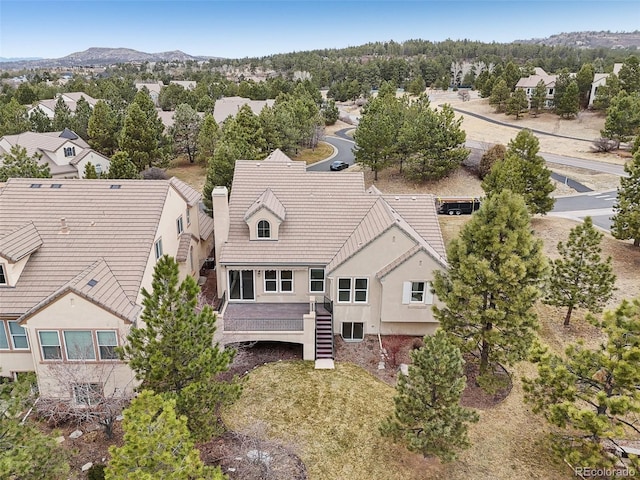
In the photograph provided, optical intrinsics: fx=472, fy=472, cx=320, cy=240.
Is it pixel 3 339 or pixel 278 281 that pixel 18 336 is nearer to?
pixel 3 339

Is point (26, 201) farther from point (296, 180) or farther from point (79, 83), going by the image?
point (79, 83)

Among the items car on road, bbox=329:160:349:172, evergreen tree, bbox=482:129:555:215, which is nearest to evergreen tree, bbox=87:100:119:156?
car on road, bbox=329:160:349:172

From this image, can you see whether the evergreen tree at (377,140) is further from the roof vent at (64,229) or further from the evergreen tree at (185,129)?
the roof vent at (64,229)

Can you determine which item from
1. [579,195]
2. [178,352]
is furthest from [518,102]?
[178,352]

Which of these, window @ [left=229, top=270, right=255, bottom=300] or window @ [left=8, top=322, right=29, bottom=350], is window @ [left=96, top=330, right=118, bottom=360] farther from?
window @ [left=229, top=270, right=255, bottom=300]

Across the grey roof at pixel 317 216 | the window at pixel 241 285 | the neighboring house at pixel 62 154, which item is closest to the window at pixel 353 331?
the grey roof at pixel 317 216

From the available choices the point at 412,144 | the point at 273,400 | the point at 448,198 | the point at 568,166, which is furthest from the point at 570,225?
the point at 273,400
